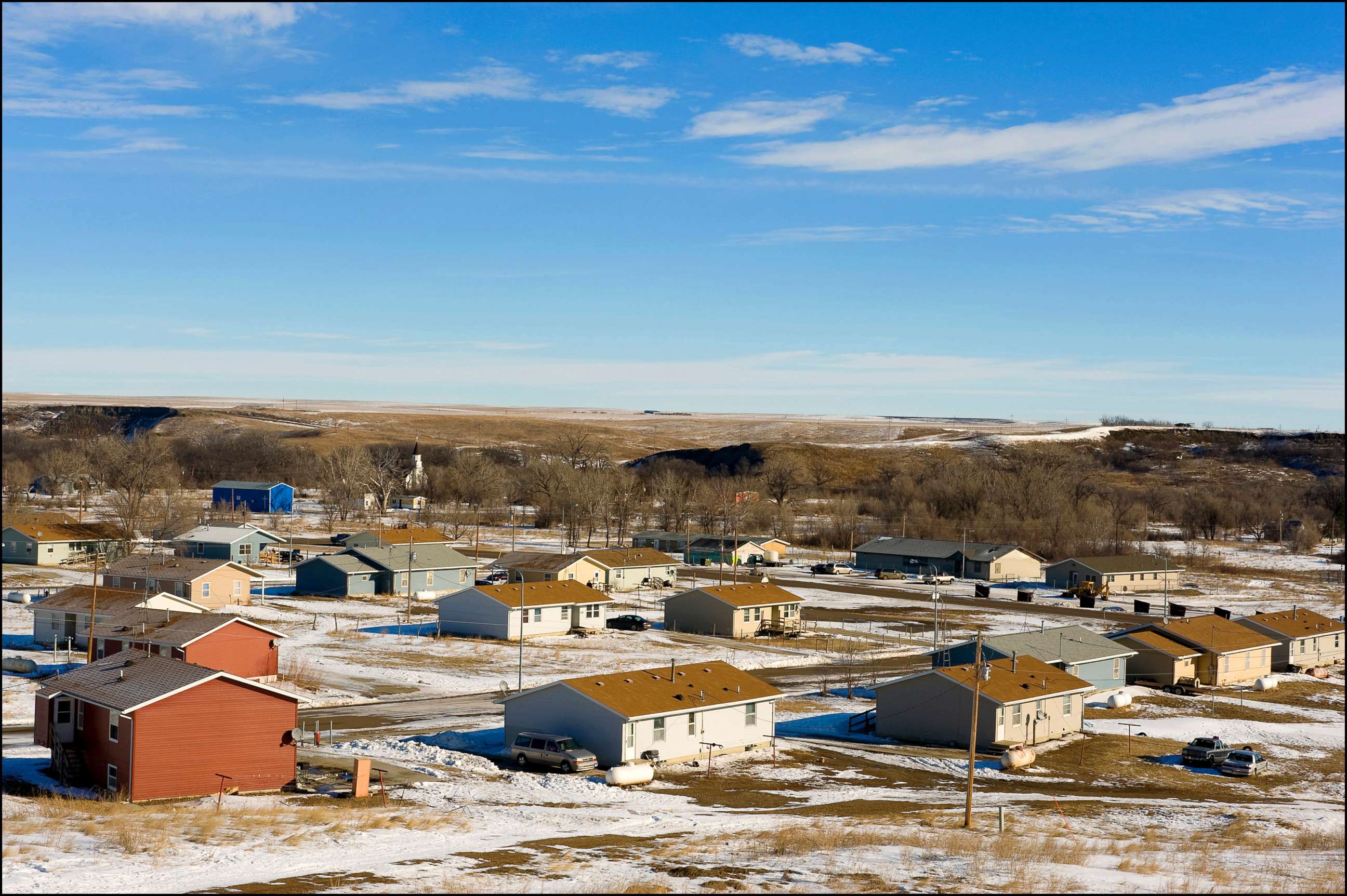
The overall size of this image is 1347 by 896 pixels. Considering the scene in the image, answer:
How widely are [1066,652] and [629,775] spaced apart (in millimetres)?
28871

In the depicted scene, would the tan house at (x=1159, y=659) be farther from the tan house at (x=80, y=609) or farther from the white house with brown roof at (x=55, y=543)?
the white house with brown roof at (x=55, y=543)

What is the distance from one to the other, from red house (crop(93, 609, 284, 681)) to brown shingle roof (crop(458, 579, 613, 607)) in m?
16.2

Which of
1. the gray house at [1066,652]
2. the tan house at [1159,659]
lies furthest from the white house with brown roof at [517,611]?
the tan house at [1159,659]

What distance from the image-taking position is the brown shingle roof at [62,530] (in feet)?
335

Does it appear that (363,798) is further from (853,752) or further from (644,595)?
(644,595)

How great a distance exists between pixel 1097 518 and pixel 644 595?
2801 inches

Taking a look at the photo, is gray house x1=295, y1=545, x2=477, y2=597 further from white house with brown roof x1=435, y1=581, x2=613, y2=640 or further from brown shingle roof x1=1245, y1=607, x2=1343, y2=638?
brown shingle roof x1=1245, y1=607, x2=1343, y2=638

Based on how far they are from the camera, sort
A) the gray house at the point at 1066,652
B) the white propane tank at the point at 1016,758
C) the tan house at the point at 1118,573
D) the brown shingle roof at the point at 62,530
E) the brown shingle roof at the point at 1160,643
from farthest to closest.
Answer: the tan house at the point at 1118,573, the brown shingle roof at the point at 62,530, the brown shingle roof at the point at 1160,643, the gray house at the point at 1066,652, the white propane tank at the point at 1016,758

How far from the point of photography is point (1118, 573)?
110m

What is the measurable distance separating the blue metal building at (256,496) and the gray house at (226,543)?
4685 centimetres

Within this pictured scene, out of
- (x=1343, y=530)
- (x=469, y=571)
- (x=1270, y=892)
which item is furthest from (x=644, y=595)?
(x=1343, y=530)

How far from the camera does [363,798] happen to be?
118 feet

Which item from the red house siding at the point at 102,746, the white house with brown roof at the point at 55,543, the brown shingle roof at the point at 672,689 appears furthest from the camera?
the white house with brown roof at the point at 55,543

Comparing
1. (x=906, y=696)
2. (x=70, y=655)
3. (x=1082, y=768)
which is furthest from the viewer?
(x=70, y=655)
